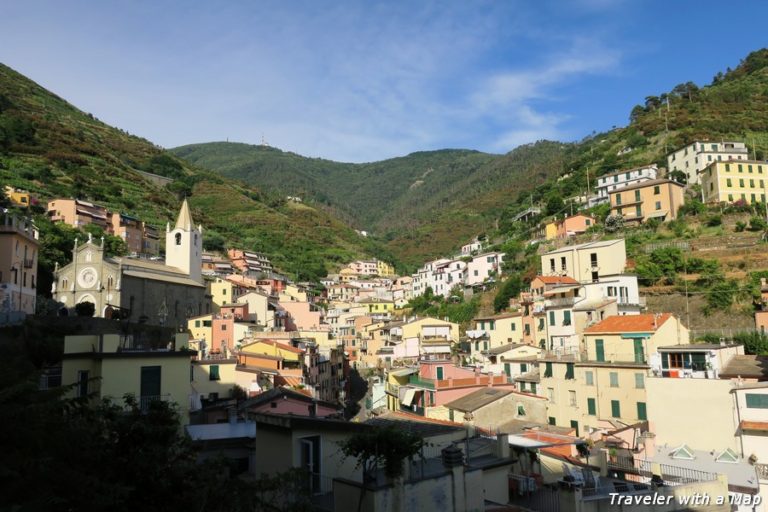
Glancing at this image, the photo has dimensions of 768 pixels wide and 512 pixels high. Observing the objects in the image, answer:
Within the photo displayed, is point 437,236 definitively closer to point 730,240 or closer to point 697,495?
point 730,240

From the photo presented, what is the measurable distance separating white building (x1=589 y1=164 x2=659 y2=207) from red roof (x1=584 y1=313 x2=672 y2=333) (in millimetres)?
42320

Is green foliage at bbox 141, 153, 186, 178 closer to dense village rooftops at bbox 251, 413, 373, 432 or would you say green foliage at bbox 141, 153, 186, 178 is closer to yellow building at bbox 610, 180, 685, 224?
yellow building at bbox 610, 180, 685, 224

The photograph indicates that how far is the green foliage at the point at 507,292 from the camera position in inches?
2313

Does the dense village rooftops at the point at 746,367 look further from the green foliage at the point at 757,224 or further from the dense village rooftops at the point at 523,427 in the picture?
the green foliage at the point at 757,224

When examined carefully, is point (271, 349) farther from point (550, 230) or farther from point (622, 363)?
point (550, 230)

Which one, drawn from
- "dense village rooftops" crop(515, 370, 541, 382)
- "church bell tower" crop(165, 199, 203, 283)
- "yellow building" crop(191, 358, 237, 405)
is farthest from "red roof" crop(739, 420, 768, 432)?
"church bell tower" crop(165, 199, 203, 283)

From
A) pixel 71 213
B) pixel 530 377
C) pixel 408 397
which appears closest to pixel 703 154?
pixel 530 377

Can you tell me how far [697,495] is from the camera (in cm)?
1553

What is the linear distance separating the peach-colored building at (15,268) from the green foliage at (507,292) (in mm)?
41310

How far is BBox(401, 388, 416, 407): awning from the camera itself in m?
36.4

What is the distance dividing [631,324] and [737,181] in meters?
39.1

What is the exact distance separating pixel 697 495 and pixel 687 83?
114491 mm

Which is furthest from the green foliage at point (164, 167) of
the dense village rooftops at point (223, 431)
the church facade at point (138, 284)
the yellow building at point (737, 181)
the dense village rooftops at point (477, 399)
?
the dense village rooftops at point (223, 431)

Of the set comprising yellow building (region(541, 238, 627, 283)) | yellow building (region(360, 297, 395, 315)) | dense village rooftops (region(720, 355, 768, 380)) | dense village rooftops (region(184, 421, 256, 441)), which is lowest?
dense village rooftops (region(184, 421, 256, 441))
